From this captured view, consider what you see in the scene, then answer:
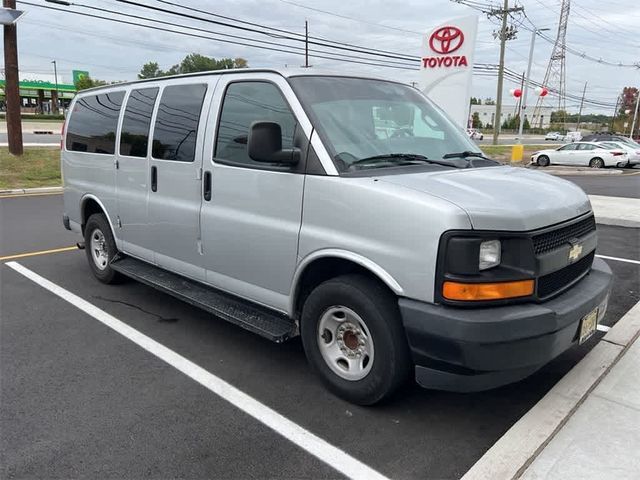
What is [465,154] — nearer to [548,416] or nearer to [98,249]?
[548,416]

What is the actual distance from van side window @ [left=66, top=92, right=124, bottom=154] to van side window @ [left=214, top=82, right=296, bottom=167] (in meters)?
1.81

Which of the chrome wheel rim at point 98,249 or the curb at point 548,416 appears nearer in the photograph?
the curb at point 548,416

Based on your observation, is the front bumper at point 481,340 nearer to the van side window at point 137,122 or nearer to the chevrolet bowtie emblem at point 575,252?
the chevrolet bowtie emblem at point 575,252

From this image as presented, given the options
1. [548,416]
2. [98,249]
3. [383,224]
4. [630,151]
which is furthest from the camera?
[630,151]

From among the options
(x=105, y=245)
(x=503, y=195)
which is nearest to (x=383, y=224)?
(x=503, y=195)

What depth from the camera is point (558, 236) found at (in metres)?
3.06

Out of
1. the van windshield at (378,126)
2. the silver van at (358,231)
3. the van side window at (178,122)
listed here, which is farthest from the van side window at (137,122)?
the van windshield at (378,126)

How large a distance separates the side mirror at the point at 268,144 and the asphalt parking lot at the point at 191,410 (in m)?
1.58

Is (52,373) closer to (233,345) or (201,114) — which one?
(233,345)

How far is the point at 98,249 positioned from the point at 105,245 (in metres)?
0.28

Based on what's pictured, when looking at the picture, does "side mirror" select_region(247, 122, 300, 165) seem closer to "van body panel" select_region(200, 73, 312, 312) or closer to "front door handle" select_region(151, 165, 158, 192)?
"van body panel" select_region(200, 73, 312, 312)

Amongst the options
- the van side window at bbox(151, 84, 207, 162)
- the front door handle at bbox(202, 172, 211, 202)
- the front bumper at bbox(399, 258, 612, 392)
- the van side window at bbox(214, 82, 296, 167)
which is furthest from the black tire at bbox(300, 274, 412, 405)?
the van side window at bbox(151, 84, 207, 162)

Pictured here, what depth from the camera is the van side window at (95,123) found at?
17.3 feet

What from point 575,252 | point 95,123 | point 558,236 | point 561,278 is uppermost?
point 95,123
